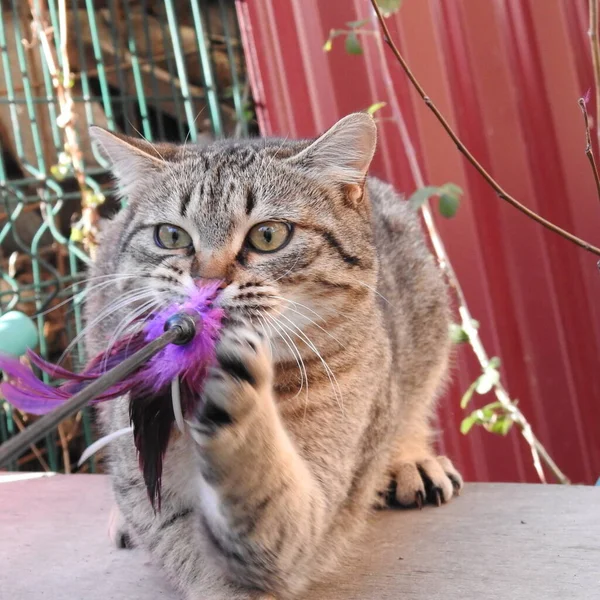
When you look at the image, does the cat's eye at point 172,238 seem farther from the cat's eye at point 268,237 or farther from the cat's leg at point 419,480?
the cat's leg at point 419,480

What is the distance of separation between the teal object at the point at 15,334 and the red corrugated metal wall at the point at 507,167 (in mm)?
1530

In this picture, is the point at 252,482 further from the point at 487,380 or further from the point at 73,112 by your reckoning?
the point at 73,112

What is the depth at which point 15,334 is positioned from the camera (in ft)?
5.71

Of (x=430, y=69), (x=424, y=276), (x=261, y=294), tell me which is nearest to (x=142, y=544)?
(x=261, y=294)

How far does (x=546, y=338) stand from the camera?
283cm

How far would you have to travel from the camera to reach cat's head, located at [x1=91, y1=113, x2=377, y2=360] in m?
1.31

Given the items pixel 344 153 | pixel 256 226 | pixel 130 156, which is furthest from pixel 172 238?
pixel 344 153

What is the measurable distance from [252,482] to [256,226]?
0.50m

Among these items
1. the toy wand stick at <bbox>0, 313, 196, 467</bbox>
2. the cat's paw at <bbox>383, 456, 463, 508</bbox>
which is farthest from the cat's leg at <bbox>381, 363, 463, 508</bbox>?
the toy wand stick at <bbox>0, 313, 196, 467</bbox>

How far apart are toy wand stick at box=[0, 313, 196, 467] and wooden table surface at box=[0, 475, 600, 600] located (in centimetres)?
73

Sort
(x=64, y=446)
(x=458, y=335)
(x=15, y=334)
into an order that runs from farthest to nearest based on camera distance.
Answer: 1. (x=64, y=446)
2. (x=458, y=335)
3. (x=15, y=334)

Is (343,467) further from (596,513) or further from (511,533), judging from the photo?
(596,513)

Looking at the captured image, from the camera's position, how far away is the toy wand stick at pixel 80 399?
1.74ft

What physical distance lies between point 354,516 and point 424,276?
95 cm
